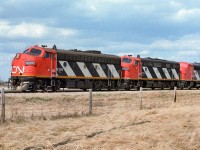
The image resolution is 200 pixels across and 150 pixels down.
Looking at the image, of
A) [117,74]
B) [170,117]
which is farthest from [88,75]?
[170,117]

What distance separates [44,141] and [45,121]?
361 centimetres

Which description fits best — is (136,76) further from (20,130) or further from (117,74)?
(20,130)

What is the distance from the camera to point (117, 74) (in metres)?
40.2

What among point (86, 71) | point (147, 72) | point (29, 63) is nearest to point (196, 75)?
point (147, 72)

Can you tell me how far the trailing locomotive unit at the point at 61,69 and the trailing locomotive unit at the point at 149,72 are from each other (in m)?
2.67

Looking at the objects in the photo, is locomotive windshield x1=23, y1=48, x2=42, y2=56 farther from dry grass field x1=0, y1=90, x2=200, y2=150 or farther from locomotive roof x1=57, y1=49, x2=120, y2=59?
dry grass field x1=0, y1=90, x2=200, y2=150

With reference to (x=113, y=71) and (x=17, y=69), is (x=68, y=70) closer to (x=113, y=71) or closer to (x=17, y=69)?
(x=17, y=69)

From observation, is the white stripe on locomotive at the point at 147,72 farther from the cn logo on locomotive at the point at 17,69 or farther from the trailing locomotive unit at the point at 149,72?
the cn logo on locomotive at the point at 17,69

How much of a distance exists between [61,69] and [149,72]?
15.6 m

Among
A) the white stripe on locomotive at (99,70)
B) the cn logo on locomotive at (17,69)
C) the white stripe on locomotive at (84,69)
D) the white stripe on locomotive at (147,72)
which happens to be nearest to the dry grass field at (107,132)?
the cn logo on locomotive at (17,69)

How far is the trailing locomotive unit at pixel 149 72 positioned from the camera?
1644 inches

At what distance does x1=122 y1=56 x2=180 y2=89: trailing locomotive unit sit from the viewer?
4175 centimetres

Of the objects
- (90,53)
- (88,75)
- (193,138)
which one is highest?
(90,53)

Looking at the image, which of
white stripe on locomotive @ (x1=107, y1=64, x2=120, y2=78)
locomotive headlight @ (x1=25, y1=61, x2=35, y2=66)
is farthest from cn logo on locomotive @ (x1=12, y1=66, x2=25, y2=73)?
white stripe on locomotive @ (x1=107, y1=64, x2=120, y2=78)
